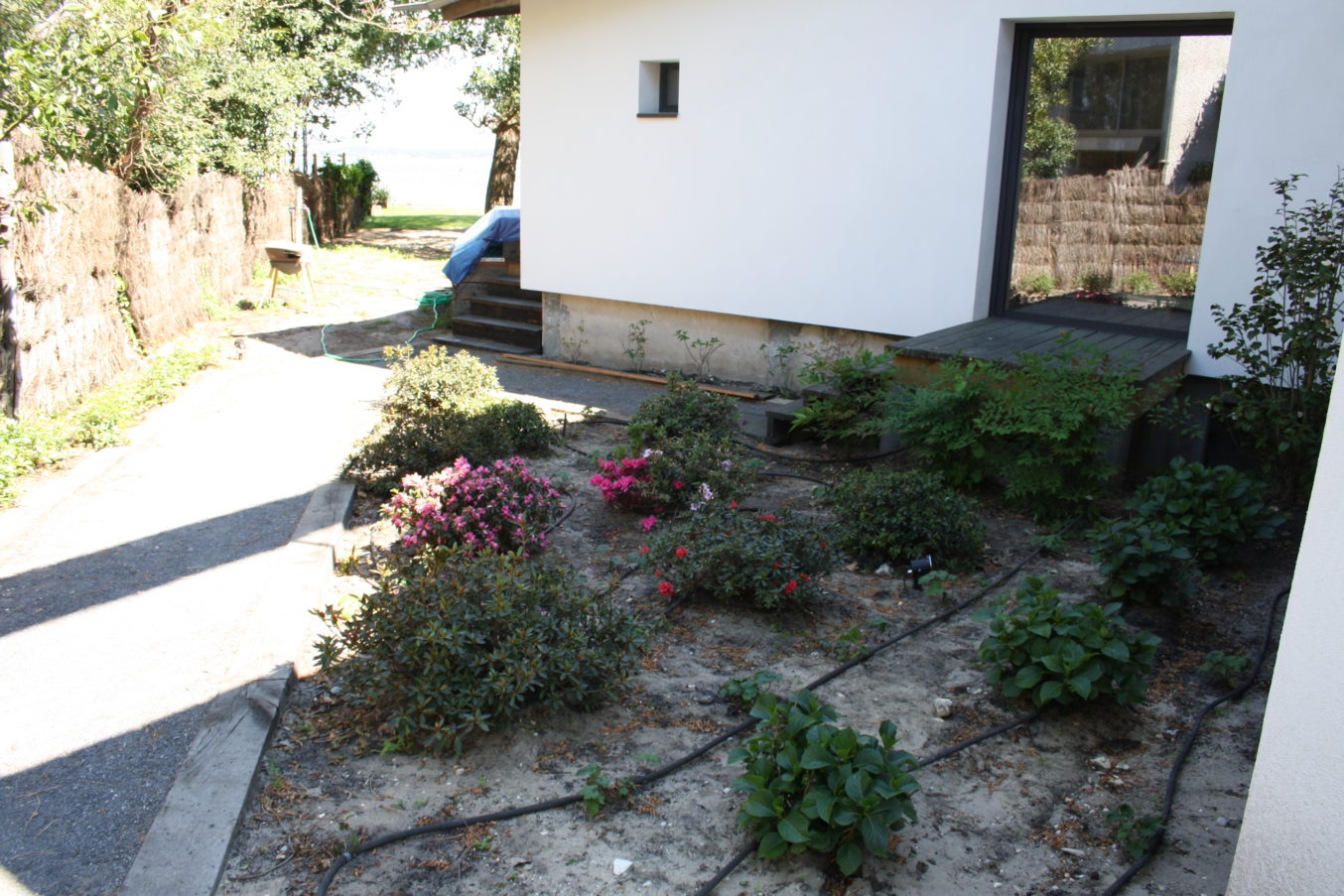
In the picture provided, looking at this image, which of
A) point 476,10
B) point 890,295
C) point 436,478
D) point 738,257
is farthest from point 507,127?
point 436,478

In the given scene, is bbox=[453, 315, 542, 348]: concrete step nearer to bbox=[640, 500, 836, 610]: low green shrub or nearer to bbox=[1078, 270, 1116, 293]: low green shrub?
bbox=[1078, 270, 1116, 293]: low green shrub

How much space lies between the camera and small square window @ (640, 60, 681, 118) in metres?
9.18

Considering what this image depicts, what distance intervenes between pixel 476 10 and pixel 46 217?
488 centimetres

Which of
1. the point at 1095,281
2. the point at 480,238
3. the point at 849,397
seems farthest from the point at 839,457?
the point at 480,238

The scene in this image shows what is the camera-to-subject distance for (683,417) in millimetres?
6410

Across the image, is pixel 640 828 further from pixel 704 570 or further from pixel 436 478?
pixel 436 478

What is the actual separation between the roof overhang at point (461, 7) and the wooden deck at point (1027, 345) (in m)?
6.18

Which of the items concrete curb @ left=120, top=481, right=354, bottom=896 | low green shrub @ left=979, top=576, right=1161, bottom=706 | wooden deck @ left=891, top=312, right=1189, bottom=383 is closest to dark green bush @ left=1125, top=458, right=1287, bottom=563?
wooden deck @ left=891, top=312, right=1189, bottom=383

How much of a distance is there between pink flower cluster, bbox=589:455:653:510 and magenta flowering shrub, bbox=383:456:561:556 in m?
0.56

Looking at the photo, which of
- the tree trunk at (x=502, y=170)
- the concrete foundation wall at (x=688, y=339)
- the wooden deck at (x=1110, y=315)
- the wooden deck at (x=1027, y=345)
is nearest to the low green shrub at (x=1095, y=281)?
the wooden deck at (x=1110, y=315)

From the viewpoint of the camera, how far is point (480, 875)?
274 cm

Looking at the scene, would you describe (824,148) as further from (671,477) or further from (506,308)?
(506,308)

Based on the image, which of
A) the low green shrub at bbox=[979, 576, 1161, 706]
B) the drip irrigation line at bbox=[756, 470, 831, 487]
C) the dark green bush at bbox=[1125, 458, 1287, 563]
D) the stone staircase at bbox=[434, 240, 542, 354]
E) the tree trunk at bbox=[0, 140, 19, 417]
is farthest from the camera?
the stone staircase at bbox=[434, 240, 542, 354]

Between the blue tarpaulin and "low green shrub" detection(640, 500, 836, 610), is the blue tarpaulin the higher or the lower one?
the higher one
